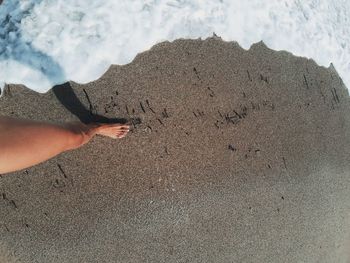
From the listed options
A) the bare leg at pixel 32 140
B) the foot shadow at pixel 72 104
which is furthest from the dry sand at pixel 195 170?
the bare leg at pixel 32 140

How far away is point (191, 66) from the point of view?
111 inches

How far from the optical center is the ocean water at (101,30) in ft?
8.55

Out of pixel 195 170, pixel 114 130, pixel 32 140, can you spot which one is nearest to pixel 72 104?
pixel 114 130

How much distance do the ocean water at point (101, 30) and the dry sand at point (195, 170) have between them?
84 millimetres

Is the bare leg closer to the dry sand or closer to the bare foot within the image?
the bare foot

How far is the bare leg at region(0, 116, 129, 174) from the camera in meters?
2.08

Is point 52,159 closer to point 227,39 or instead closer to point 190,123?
point 190,123

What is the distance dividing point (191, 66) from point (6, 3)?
129 cm

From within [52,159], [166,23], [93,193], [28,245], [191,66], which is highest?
[166,23]

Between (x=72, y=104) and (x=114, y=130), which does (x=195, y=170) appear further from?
(x=72, y=104)

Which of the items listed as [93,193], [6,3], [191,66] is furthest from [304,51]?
[6,3]

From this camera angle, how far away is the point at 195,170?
2.83 m

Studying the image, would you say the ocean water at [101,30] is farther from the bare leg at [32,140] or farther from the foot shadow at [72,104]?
the bare leg at [32,140]

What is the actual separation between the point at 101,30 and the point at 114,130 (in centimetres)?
68
